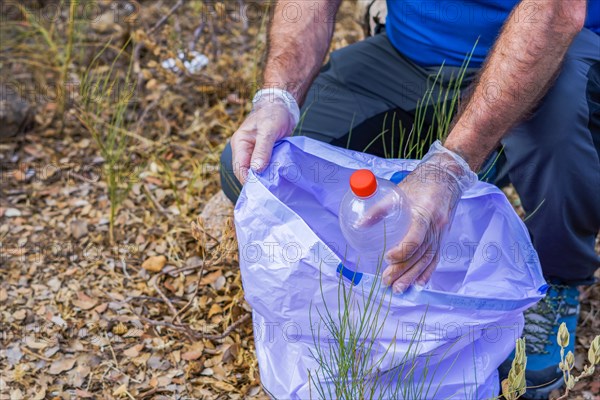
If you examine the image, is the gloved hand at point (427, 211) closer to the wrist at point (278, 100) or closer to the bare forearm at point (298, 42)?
the wrist at point (278, 100)

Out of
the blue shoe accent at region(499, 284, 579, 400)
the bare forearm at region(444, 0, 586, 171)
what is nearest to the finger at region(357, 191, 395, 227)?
the bare forearm at region(444, 0, 586, 171)

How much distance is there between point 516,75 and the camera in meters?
1.71

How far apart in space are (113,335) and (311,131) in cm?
76

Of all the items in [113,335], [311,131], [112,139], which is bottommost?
[113,335]

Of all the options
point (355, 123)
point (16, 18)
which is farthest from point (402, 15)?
point (16, 18)

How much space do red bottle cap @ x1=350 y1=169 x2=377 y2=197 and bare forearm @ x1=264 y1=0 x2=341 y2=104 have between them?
59 centimetres

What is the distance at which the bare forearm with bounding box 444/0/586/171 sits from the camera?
1.70 metres

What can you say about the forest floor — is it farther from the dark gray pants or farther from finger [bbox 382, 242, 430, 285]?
finger [bbox 382, 242, 430, 285]

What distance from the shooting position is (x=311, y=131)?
2084 millimetres

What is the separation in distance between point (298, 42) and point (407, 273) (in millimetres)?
824

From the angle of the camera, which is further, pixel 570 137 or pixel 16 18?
pixel 16 18

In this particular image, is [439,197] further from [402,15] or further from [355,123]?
[402,15]

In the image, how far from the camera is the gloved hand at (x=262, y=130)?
5.54 feet

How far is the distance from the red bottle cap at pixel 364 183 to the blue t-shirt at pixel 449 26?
2.45 feet
